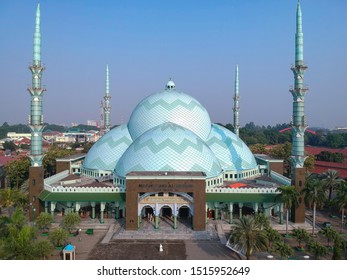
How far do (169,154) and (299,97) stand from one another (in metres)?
14.2

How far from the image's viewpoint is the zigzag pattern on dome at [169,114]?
43.5m

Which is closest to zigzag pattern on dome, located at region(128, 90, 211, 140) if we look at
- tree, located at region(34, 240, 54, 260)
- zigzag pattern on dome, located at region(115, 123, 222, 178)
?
zigzag pattern on dome, located at region(115, 123, 222, 178)

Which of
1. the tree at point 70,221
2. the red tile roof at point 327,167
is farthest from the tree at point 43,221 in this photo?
the red tile roof at point 327,167

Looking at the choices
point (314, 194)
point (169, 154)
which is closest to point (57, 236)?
point (169, 154)

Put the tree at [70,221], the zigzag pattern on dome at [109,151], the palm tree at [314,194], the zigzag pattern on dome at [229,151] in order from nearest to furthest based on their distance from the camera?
the tree at [70,221] → the palm tree at [314,194] → the zigzag pattern on dome at [229,151] → the zigzag pattern on dome at [109,151]

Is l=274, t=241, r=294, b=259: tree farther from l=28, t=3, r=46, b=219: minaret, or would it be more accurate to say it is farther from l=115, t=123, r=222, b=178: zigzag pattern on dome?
l=28, t=3, r=46, b=219: minaret

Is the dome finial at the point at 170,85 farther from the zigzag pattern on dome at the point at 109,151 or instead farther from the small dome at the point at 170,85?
the zigzag pattern on dome at the point at 109,151

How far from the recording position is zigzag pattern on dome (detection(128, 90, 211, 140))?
43469mm

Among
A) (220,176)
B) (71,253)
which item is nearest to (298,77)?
(220,176)

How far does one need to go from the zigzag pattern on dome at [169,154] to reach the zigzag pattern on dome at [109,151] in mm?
4333

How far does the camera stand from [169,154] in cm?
3678

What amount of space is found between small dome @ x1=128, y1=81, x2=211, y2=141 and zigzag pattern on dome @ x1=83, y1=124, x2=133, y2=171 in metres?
1.29

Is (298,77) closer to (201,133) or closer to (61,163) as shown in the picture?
(201,133)

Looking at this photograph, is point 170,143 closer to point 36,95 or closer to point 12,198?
point 36,95
